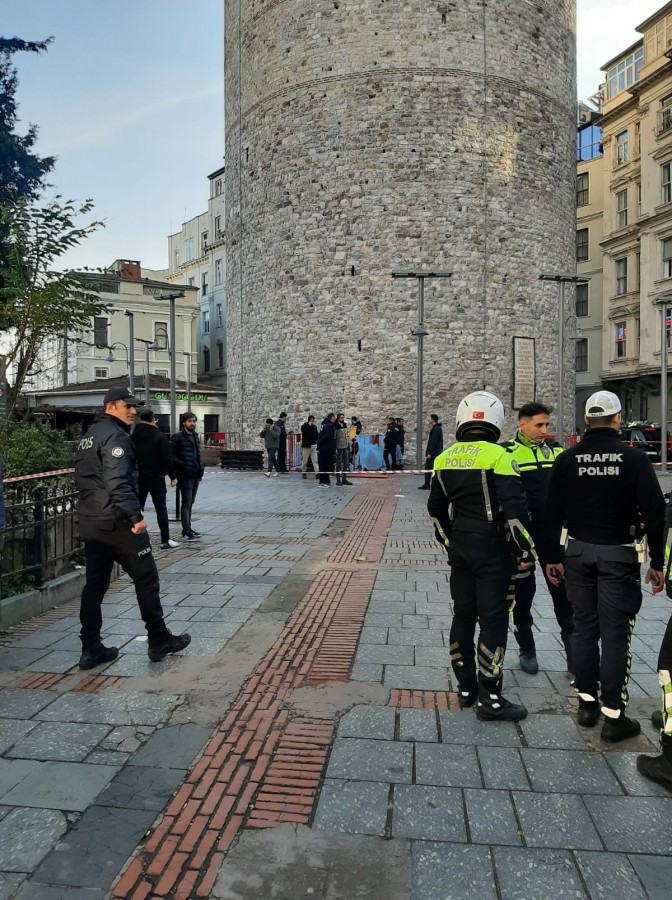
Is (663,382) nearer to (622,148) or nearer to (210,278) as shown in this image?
(622,148)

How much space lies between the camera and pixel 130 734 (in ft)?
12.0

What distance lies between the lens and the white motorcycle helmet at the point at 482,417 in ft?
13.3

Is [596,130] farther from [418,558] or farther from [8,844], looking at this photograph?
[8,844]

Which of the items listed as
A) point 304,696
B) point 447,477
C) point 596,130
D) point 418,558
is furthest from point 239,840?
point 596,130

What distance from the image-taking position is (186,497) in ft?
32.2

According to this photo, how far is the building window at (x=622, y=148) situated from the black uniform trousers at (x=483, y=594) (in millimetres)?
38660

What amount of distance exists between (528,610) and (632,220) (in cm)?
3681

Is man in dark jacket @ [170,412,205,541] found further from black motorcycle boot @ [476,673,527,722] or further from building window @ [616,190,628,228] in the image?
building window @ [616,190,628,228]

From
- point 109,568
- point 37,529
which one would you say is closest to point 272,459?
point 37,529

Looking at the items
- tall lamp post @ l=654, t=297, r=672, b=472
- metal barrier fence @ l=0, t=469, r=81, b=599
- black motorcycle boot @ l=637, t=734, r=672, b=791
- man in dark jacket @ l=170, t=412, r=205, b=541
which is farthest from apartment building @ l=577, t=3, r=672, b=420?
black motorcycle boot @ l=637, t=734, r=672, b=791

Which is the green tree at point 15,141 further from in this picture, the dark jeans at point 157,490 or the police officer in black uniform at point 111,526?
the police officer in black uniform at point 111,526

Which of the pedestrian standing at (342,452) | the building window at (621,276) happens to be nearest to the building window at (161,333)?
the building window at (621,276)

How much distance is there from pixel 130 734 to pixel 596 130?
46.8 metres

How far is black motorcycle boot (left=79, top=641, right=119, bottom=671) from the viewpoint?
465 cm
